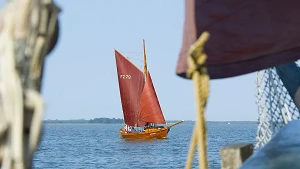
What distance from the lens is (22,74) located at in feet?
4.24

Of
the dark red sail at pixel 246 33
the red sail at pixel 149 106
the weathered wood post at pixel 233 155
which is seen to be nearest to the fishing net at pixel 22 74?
the dark red sail at pixel 246 33

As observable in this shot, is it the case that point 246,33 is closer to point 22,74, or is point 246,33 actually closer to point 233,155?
point 233,155

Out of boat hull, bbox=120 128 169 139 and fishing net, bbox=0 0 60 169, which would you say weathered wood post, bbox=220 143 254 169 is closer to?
fishing net, bbox=0 0 60 169

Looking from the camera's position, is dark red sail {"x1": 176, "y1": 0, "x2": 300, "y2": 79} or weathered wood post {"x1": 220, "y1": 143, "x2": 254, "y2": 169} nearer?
dark red sail {"x1": 176, "y1": 0, "x2": 300, "y2": 79}

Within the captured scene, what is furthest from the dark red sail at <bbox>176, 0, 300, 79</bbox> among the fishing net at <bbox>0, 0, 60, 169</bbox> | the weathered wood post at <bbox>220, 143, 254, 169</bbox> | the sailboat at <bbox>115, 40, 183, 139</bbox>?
the sailboat at <bbox>115, 40, 183, 139</bbox>

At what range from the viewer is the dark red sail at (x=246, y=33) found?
8.63ft

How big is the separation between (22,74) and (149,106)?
4474 centimetres

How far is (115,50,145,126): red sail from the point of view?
4421cm

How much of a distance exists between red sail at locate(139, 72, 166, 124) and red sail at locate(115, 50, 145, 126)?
17.4 inches

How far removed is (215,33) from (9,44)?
1.46 metres

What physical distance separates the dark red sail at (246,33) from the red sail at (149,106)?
140 feet

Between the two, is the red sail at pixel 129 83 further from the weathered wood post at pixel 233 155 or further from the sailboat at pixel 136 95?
the weathered wood post at pixel 233 155

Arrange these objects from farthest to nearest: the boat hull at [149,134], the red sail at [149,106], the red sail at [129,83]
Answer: the boat hull at [149,134]
the red sail at [149,106]
the red sail at [129,83]

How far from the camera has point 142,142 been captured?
177ft
